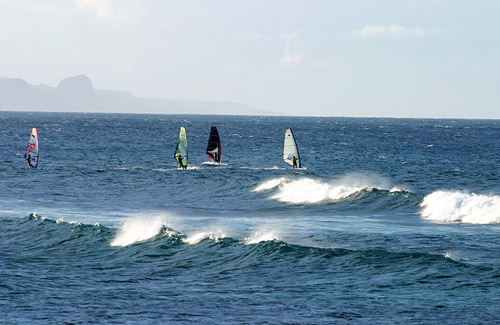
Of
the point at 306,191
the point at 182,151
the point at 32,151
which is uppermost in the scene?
the point at 182,151

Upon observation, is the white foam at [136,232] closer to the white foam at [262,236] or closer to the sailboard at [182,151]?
the white foam at [262,236]

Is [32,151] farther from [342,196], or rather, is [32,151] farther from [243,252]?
[243,252]

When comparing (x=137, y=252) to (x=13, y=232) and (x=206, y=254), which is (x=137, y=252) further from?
(x=13, y=232)

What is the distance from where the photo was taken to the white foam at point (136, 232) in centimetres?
3092

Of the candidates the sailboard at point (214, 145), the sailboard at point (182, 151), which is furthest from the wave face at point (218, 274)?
the sailboard at point (214, 145)

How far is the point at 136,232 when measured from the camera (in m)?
32.3

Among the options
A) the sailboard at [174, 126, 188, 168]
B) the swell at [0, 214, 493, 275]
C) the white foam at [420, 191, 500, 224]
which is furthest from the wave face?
the sailboard at [174, 126, 188, 168]

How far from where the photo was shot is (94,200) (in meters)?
47.8

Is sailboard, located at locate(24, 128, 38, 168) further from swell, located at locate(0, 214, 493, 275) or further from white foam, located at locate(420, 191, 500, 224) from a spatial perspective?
white foam, located at locate(420, 191, 500, 224)

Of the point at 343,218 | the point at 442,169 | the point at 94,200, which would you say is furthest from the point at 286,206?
the point at 442,169

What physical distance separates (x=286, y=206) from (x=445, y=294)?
25.5 metres

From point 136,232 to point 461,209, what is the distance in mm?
18473

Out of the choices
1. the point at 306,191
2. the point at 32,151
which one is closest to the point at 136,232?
the point at 306,191

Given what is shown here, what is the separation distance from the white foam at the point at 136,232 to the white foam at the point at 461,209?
601 inches
